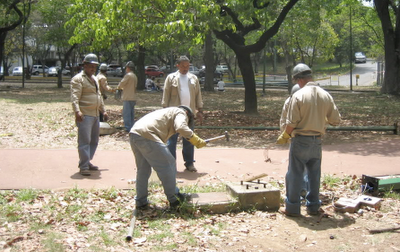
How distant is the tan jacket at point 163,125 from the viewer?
5445mm

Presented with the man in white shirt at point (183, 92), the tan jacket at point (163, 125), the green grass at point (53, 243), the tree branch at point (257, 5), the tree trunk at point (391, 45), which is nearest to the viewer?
the green grass at point (53, 243)

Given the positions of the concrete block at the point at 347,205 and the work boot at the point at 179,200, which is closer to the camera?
the work boot at the point at 179,200

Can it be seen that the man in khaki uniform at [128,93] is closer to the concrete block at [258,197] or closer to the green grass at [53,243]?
the concrete block at [258,197]

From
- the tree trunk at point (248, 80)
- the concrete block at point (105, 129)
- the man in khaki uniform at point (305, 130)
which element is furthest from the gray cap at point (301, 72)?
the tree trunk at point (248, 80)

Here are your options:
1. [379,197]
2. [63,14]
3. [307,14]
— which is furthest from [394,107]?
[63,14]

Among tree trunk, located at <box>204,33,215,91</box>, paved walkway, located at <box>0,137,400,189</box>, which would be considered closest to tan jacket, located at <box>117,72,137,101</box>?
paved walkway, located at <box>0,137,400,189</box>

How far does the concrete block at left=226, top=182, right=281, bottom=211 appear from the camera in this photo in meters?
6.02

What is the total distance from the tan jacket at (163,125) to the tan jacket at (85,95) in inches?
85.3

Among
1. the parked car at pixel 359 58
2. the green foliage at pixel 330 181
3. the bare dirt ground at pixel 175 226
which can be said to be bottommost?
the bare dirt ground at pixel 175 226

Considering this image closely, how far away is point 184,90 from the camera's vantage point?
7789mm

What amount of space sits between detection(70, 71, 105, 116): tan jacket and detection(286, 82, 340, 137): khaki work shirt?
134 inches

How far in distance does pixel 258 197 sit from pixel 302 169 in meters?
0.71

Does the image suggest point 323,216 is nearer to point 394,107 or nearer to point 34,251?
point 34,251

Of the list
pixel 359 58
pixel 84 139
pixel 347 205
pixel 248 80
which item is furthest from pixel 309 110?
pixel 359 58
